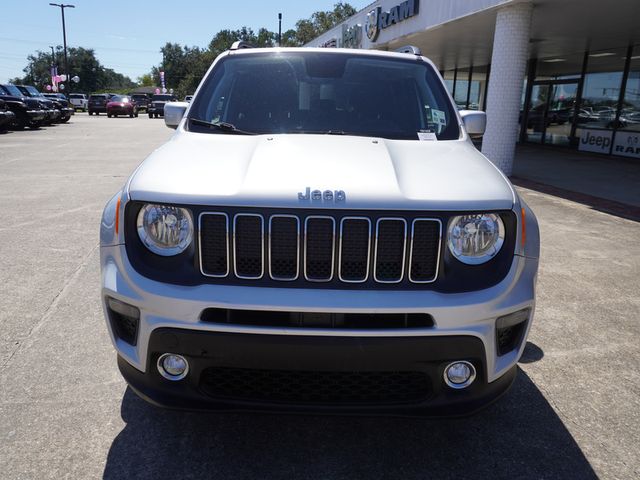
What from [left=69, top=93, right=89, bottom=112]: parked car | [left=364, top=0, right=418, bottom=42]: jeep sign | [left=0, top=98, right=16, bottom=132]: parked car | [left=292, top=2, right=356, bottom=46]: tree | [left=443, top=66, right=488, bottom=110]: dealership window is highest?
[left=292, top=2, right=356, bottom=46]: tree

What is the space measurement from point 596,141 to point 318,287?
741 inches

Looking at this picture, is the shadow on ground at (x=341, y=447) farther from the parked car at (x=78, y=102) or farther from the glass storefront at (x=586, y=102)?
the parked car at (x=78, y=102)

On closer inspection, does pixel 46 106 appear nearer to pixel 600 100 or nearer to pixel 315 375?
pixel 600 100

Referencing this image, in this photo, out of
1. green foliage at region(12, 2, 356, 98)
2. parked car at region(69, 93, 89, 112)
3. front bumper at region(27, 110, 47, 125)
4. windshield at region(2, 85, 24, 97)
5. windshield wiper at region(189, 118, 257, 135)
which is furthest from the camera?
green foliage at region(12, 2, 356, 98)

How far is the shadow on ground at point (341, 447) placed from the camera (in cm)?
231

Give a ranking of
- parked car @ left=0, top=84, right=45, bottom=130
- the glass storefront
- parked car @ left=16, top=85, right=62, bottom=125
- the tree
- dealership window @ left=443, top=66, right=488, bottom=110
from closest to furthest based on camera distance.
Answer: the glass storefront < parked car @ left=0, top=84, right=45, bottom=130 < parked car @ left=16, top=85, right=62, bottom=125 < dealership window @ left=443, top=66, right=488, bottom=110 < the tree

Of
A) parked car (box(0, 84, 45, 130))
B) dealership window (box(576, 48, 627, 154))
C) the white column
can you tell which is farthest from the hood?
parked car (box(0, 84, 45, 130))

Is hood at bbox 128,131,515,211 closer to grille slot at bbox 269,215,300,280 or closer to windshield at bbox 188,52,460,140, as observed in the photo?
grille slot at bbox 269,215,300,280

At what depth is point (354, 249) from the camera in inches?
83.8

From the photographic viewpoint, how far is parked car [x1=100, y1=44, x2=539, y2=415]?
2027 mm

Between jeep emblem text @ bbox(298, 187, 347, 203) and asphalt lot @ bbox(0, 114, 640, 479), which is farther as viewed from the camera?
asphalt lot @ bbox(0, 114, 640, 479)

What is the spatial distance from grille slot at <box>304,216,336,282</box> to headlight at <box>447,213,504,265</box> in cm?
49

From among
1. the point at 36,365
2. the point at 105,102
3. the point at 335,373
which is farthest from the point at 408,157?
the point at 105,102

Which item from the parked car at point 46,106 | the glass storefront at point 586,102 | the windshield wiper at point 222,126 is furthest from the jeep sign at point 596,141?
the parked car at point 46,106
